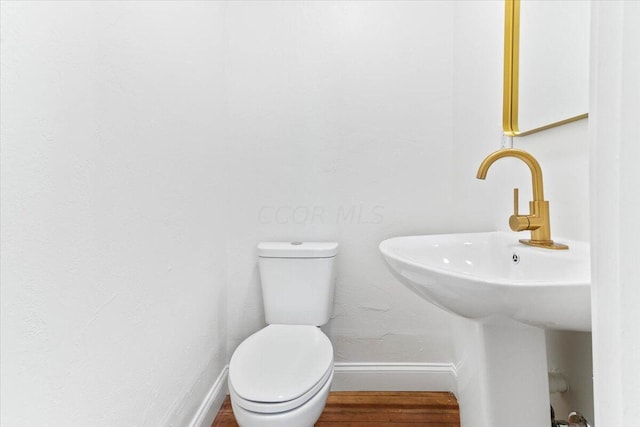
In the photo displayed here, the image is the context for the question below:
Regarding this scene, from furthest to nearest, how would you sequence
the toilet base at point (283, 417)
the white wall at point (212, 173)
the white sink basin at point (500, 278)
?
1. the toilet base at point (283, 417)
2. the white wall at point (212, 173)
3. the white sink basin at point (500, 278)

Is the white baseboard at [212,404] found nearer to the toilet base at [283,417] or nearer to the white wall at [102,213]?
the white wall at [102,213]

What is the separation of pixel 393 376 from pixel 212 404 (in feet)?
2.51

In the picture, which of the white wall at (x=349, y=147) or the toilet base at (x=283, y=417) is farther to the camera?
the white wall at (x=349, y=147)

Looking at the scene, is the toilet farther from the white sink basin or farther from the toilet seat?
the white sink basin

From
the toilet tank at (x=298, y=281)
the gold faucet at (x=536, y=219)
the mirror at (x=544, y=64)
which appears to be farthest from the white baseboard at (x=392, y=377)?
the mirror at (x=544, y=64)

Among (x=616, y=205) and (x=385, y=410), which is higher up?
(x=616, y=205)

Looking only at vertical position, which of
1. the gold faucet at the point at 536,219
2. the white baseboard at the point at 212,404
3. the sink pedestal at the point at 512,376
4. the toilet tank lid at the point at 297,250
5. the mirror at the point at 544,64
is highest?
the mirror at the point at 544,64

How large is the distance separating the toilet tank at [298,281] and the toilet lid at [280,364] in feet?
0.29

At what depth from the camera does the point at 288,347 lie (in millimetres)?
1186

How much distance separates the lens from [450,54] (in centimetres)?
148

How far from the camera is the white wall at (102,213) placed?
57 cm

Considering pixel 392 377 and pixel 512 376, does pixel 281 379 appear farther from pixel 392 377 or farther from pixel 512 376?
pixel 392 377

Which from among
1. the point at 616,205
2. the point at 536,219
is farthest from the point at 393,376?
the point at 616,205

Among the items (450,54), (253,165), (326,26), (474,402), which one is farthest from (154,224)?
(450,54)
